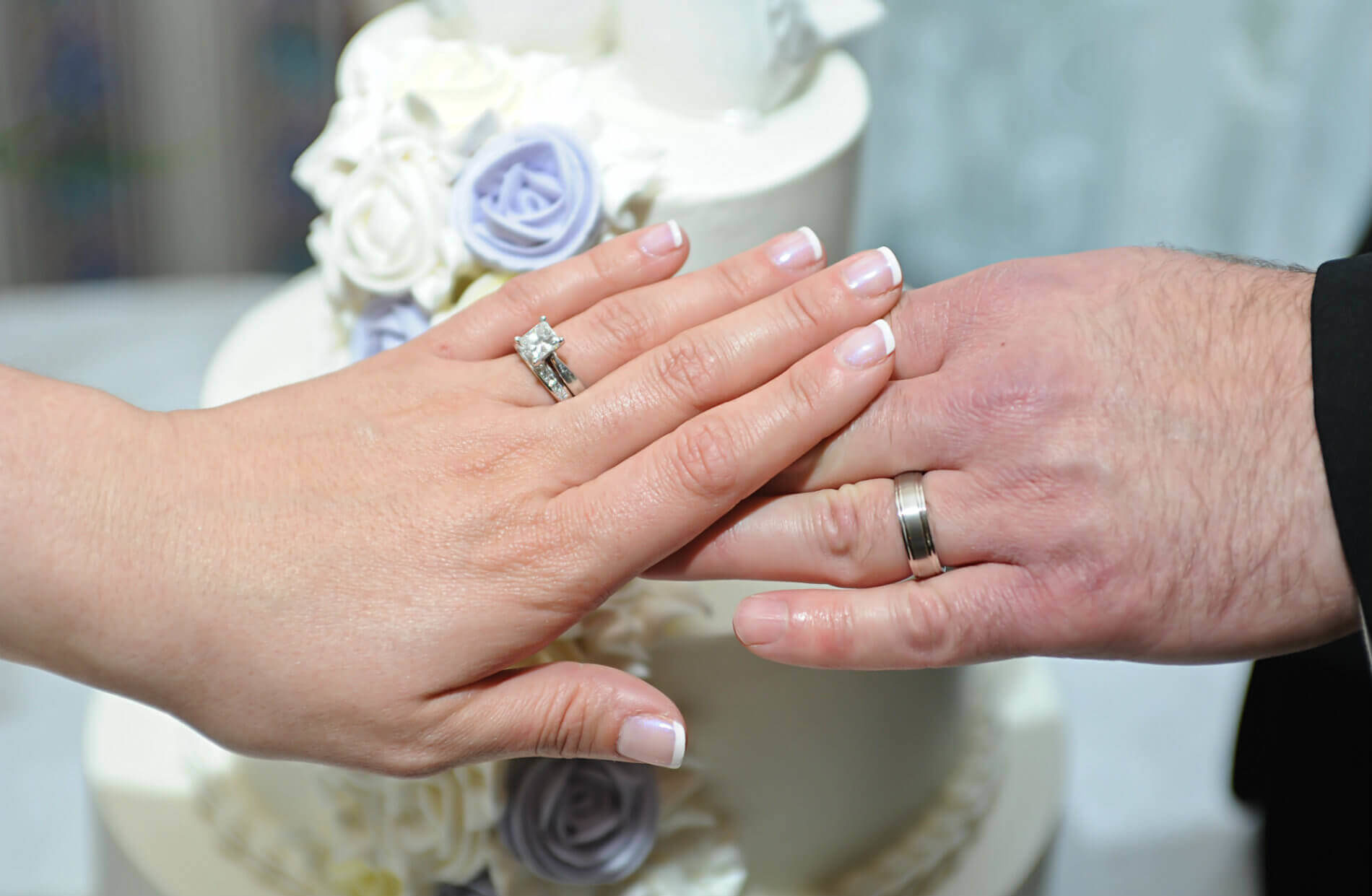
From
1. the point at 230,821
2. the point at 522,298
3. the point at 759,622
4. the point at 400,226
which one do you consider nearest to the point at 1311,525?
the point at 759,622

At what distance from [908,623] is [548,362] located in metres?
0.32

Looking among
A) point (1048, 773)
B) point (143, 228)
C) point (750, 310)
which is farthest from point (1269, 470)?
point (143, 228)

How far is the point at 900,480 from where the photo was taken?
2.71 feet

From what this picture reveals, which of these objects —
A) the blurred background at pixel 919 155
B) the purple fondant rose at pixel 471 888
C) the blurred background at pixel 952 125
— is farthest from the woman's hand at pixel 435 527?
the blurred background at pixel 952 125

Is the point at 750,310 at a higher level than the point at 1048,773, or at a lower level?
higher

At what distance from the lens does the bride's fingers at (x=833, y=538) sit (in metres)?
0.80

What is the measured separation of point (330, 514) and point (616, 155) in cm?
37

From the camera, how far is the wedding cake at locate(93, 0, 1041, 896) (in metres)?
0.89

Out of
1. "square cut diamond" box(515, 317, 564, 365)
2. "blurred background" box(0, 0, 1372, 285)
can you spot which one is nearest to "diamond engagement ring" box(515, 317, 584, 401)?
"square cut diamond" box(515, 317, 564, 365)

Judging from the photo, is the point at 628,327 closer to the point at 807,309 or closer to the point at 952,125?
the point at 807,309

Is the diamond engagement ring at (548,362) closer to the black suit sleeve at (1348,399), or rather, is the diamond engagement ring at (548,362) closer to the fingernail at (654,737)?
the fingernail at (654,737)

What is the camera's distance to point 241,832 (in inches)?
38.9

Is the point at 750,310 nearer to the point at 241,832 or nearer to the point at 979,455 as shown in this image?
the point at 979,455

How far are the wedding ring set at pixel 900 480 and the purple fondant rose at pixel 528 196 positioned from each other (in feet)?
0.35
